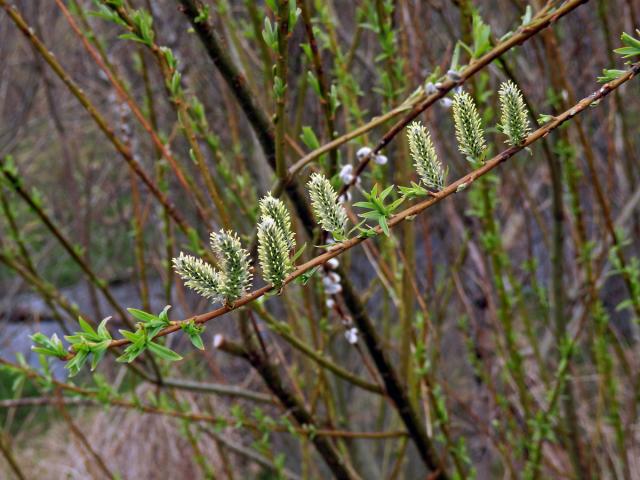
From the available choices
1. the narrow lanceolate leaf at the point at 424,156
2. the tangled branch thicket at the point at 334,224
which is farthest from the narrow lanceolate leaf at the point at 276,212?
the narrow lanceolate leaf at the point at 424,156

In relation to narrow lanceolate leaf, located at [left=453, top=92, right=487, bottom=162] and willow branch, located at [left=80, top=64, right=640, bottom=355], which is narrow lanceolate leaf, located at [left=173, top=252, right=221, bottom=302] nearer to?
willow branch, located at [left=80, top=64, right=640, bottom=355]

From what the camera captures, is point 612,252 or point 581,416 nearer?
point 612,252

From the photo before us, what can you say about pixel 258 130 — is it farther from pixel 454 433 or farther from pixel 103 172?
pixel 103 172

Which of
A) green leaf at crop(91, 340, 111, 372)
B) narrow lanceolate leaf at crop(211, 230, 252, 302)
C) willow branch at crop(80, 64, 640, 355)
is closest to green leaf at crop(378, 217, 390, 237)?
willow branch at crop(80, 64, 640, 355)

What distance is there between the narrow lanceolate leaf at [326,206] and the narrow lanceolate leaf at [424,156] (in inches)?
3.3

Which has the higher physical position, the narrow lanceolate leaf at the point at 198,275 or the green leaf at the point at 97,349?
the narrow lanceolate leaf at the point at 198,275

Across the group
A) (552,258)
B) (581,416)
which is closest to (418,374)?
(552,258)

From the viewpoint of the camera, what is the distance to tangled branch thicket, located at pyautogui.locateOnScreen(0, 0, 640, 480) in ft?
2.15

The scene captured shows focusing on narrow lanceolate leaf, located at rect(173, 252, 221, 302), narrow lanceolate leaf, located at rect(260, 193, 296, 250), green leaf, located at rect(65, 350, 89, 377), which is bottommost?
green leaf, located at rect(65, 350, 89, 377)

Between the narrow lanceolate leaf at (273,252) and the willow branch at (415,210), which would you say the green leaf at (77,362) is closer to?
the willow branch at (415,210)

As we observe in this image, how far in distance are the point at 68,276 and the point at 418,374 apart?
766cm

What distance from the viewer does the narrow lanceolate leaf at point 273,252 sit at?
55cm

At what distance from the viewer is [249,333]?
1271mm

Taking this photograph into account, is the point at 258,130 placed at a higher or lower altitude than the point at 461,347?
higher
